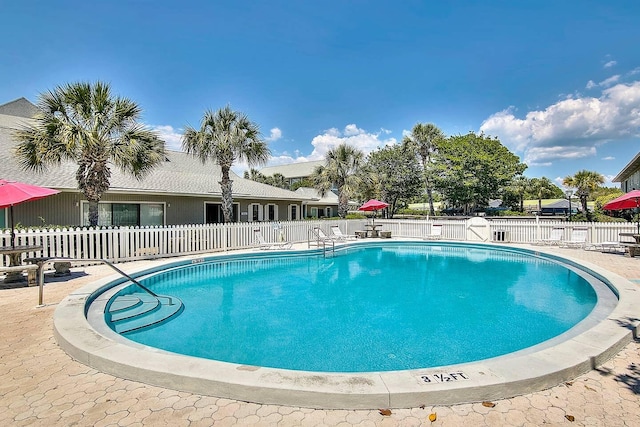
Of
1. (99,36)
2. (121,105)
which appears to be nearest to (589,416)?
(121,105)

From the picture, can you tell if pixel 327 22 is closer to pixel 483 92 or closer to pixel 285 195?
pixel 285 195

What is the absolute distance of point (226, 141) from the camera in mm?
16250

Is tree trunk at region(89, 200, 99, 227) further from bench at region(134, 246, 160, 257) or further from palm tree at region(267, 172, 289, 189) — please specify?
palm tree at region(267, 172, 289, 189)

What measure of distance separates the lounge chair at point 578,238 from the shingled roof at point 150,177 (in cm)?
1646

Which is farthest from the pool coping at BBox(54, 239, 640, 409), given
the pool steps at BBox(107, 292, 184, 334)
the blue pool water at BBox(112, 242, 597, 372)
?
the pool steps at BBox(107, 292, 184, 334)

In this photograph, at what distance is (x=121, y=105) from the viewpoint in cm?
1190

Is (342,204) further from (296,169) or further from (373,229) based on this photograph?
(296,169)

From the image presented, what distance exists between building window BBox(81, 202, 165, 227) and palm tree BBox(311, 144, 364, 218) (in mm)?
12969

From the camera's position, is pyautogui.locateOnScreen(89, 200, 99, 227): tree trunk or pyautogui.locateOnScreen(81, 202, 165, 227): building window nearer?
pyautogui.locateOnScreen(89, 200, 99, 227): tree trunk

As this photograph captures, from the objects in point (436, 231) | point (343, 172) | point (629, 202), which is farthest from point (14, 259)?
point (343, 172)

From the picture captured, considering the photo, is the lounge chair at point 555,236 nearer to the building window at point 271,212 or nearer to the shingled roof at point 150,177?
the shingled roof at point 150,177

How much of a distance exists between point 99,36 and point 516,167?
35386 millimetres

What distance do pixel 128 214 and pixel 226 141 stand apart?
636cm

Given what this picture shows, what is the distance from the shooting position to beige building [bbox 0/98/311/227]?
14328 millimetres
